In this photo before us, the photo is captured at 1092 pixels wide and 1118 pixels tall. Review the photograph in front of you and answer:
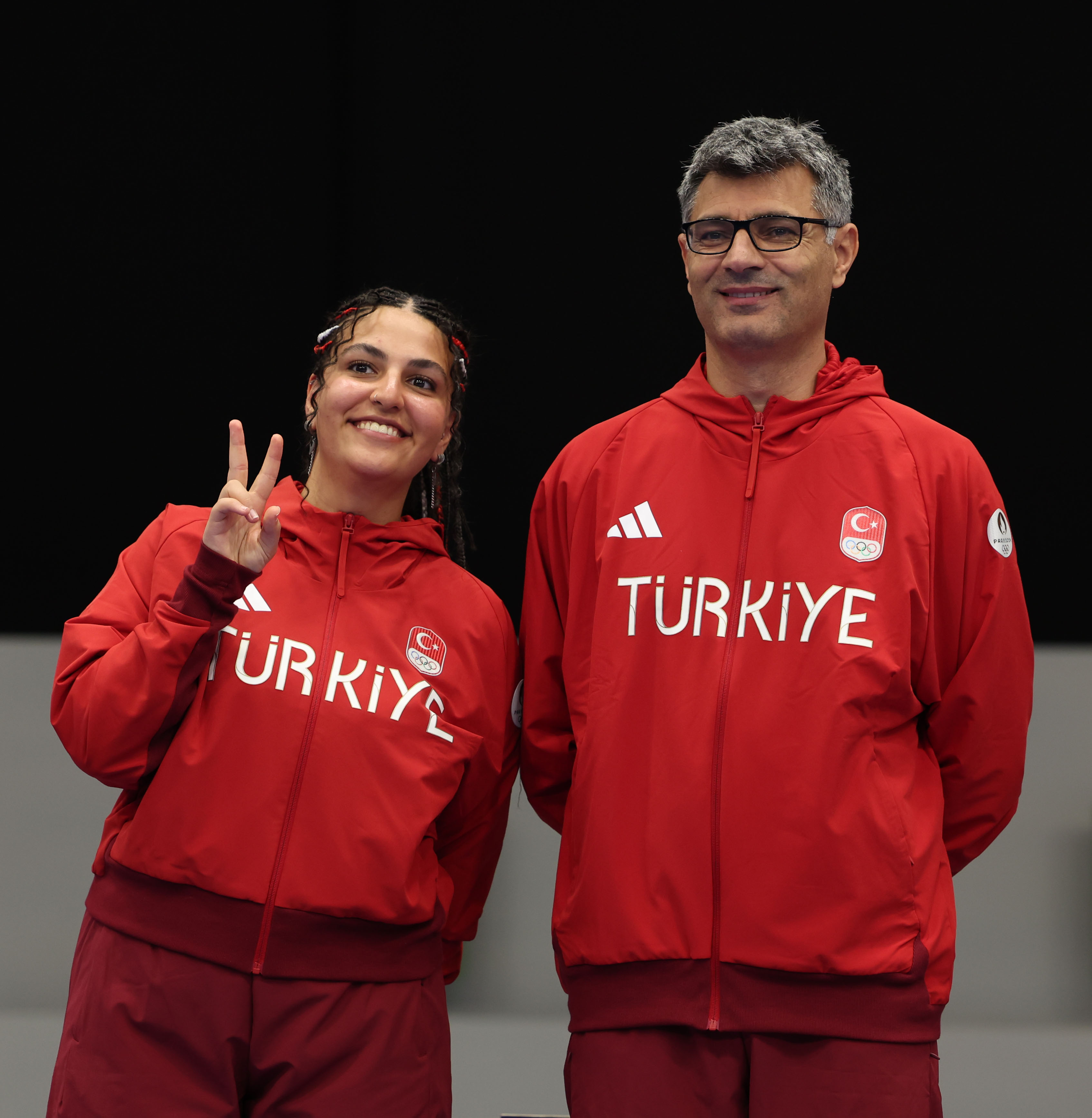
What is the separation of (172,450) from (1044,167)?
2.25 meters

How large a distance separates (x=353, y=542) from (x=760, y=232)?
718 mm

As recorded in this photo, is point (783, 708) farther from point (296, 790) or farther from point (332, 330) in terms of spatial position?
→ point (332, 330)

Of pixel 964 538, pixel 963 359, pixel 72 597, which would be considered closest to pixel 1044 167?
→ pixel 963 359

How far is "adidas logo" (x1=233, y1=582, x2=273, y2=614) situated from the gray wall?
1568 millimetres

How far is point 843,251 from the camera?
1862 mm

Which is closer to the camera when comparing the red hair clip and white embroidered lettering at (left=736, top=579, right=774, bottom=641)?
white embroidered lettering at (left=736, top=579, right=774, bottom=641)

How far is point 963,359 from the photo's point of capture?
314 centimetres

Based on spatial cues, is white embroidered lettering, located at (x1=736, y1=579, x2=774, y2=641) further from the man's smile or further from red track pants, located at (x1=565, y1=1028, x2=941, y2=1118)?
red track pants, located at (x1=565, y1=1028, x2=941, y2=1118)

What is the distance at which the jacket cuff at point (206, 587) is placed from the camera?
162cm

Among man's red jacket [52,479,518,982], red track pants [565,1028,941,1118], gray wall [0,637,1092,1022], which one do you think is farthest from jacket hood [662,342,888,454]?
gray wall [0,637,1092,1022]

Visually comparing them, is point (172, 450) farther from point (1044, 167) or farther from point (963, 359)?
point (1044, 167)

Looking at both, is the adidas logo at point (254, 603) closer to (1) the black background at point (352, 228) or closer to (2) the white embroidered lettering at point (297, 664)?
(2) the white embroidered lettering at point (297, 664)

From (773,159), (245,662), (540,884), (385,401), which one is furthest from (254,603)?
(540,884)

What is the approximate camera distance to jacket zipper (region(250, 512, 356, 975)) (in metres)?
1.63
